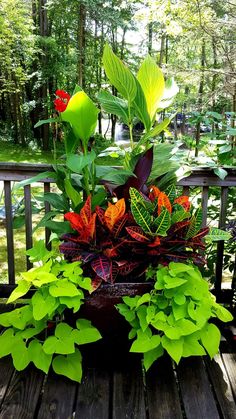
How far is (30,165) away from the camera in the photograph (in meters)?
1.93

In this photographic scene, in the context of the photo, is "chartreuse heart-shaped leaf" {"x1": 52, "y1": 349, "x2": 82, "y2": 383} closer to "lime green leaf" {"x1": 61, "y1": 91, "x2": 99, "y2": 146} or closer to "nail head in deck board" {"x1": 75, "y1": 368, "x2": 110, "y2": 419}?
"nail head in deck board" {"x1": 75, "y1": 368, "x2": 110, "y2": 419}

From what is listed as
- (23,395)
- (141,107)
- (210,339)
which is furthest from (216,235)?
(23,395)

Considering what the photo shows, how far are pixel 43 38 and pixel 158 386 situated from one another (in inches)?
502

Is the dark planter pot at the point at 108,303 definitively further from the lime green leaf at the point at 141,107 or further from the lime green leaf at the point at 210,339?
the lime green leaf at the point at 141,107

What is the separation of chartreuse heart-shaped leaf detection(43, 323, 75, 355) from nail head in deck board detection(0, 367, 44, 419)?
19 centimetres

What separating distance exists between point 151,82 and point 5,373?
1416 millimetres

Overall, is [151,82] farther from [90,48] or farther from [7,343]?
[90,48]

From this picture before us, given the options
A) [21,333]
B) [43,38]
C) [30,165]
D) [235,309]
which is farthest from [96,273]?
[43,38]

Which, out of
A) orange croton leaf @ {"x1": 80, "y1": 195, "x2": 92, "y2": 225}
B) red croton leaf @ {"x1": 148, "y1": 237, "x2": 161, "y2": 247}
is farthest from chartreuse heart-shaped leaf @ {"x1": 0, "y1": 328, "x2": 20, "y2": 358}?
red croton leaf @ {"x1": 148, "y1": 237, "x2": 161, "y2": 247}

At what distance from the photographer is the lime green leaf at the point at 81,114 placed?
1.48 metres

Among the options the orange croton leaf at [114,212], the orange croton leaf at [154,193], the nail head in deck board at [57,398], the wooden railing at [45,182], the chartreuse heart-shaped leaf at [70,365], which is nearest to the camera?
the nail head in deck board at [57,398]

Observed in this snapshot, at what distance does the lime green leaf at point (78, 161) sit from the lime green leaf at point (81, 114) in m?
0.12

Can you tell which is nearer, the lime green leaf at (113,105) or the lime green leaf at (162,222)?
the lime green leaf at (162,222)

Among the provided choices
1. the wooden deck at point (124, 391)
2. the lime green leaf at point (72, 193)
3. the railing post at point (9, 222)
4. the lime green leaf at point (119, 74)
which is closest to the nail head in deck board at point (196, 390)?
the wooden deck at point (124, 391)
